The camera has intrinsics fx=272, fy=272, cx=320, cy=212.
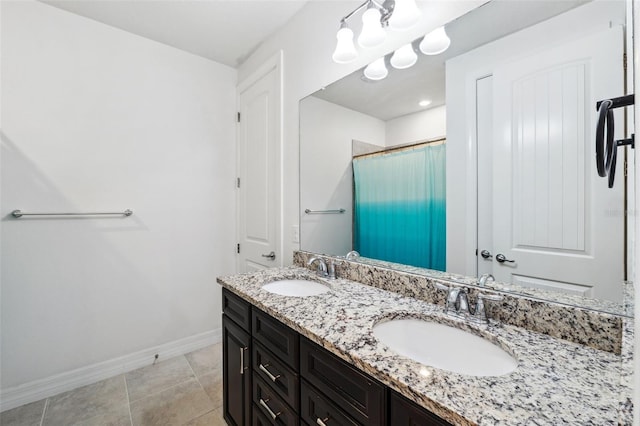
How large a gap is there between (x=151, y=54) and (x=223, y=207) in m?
1.32

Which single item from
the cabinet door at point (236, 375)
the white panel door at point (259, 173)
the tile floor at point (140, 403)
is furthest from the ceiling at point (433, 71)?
the tile floor at point (140, 403)

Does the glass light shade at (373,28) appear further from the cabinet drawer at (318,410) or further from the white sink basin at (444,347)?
the cabinet drawer at (318,410)

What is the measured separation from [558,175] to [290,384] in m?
1.09

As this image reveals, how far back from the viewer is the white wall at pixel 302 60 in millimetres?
1487

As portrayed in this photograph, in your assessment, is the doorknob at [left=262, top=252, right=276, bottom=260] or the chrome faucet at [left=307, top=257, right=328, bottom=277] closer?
the chrome faucet at [left=307, top=257, right=328, bottom=277]

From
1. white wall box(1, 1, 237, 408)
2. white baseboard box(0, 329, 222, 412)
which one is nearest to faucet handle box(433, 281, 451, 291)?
Result: white wall box(1, 1, 237, 408)

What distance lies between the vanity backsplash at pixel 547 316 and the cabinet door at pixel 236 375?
2.49ft

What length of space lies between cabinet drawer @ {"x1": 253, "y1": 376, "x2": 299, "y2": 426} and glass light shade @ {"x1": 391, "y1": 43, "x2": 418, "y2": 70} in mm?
1473

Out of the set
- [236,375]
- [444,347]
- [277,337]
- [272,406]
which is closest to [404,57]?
[444,347]

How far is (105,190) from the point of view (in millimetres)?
1948

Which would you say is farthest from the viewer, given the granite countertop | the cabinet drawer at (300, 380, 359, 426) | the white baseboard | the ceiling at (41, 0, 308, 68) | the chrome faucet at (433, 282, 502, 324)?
the ceiling at (41, 0, 308, 68)

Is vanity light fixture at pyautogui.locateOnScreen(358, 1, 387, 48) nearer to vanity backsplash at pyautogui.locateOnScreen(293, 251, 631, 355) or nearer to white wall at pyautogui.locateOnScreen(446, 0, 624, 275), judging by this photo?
white wall at pyautogui.locateOnScreen(446, 0, 624, 275)

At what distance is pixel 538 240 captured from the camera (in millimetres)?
877

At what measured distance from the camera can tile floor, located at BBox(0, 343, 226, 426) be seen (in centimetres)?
153
